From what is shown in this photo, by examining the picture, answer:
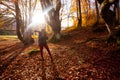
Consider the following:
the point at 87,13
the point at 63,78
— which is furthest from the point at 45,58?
the point at 87,13

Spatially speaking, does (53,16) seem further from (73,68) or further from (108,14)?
(73,68)

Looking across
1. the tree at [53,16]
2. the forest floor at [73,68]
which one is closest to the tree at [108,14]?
the forest floor at [73,68]

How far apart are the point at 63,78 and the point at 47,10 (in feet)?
41.1

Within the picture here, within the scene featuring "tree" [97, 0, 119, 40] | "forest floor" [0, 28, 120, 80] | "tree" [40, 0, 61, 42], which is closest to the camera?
"forest floor" [0, 28, 120, 80]

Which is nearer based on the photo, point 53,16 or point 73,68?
point 73,68

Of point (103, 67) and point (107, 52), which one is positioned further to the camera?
point (107, 52)

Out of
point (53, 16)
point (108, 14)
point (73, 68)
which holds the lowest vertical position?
point (73, 68)

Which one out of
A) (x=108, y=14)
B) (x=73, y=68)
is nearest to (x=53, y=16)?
(x=108, y=14)

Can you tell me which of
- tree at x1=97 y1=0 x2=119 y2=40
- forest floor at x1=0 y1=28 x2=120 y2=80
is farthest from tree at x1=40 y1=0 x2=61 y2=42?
forest floor at x1=0 y1=28 x2=120 y2=80

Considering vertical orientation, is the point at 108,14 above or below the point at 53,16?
below

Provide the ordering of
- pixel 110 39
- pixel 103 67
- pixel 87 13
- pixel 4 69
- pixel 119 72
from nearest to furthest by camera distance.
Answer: pixel 119 72 → pixel 103 67 → pixel 4 69 → pixel 110 39 → pixel 87 13

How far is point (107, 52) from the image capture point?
10.4 m

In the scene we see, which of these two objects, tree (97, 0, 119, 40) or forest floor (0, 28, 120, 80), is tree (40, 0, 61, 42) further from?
forest floor (0, 28, 120, 80)

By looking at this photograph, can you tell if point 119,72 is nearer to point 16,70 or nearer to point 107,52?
point 107,52
